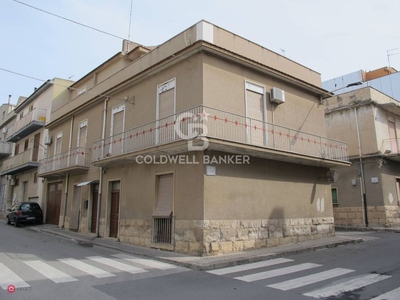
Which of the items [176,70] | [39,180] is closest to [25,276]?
[176,70]

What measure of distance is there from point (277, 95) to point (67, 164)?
36.5 feet

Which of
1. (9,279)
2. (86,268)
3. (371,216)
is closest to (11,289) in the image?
(9,279)

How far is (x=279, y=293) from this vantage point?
5.27 meters

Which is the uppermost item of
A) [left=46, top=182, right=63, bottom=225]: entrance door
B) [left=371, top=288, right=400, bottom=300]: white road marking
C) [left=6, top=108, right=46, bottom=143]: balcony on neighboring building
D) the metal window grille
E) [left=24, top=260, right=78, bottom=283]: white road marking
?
[left=6, top=108, right=46, bottom=143]: balcony on neighboring building

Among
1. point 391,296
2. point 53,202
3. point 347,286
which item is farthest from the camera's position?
point 53,202

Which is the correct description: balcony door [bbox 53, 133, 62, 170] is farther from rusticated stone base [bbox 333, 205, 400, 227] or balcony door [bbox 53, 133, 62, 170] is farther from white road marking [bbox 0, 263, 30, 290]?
rusticated stone base [bbox 333, 205, 400, 227]

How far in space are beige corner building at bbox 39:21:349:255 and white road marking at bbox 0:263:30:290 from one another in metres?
4.48

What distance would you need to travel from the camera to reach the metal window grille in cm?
1009

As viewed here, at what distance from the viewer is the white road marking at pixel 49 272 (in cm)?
611

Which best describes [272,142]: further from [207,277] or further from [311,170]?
[207,277]

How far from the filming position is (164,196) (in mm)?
10586

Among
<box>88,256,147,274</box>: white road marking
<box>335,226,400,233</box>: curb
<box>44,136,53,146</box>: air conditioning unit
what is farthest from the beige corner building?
<box>44,136,53,146</box>: air conditioning unit

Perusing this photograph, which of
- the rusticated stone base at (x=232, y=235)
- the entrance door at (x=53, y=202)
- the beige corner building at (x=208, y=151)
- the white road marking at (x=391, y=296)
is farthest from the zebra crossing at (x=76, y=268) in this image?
the entrance door at (x=53, y=202)

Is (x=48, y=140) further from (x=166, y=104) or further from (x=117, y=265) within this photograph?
(x=117, y=265)
